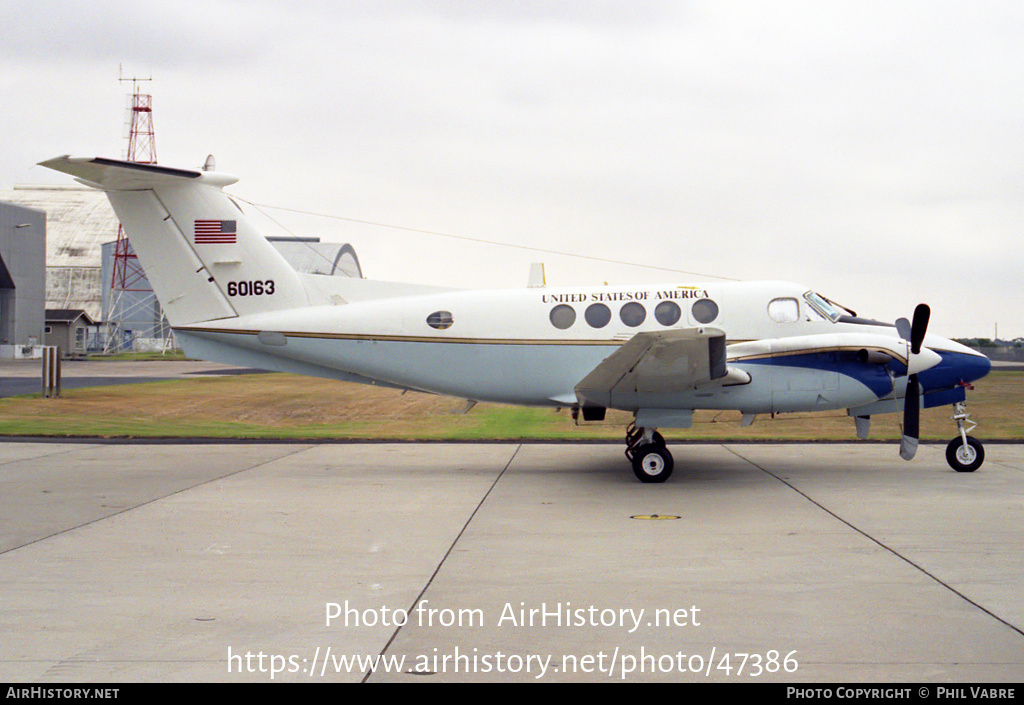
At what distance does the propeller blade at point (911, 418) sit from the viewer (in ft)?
42.7

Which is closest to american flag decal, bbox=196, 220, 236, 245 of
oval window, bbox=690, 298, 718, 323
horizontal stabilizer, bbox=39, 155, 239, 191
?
horizontal stabilizer, bbox=39, 155, 239, 191

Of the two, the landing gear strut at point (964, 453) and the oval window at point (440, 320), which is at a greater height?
the oval window at point (440, 320)

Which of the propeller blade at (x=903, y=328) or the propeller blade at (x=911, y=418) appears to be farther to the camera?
the propeller blade at (x=903, y=328)

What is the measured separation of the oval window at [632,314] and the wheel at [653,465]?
2.06 meters

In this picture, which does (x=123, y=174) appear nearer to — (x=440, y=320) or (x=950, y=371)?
(x=440, y=320)

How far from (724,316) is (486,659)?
9390 millimetres

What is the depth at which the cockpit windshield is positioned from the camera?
44.8 ft

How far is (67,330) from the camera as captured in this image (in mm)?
79625

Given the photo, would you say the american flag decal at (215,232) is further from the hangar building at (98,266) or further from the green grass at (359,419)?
the hangar building at (98,266)

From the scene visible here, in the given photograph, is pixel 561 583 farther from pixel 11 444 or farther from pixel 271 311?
pixel 11 444

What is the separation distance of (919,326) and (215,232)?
11.4m

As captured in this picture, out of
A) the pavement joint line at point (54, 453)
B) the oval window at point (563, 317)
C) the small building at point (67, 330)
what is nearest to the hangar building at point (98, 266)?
the small building at point (67, 330)

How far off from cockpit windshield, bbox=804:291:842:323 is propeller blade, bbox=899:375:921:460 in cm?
149

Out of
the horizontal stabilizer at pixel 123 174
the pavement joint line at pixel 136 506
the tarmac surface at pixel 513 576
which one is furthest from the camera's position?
the horizontal stabilizer at pixel 123 174
